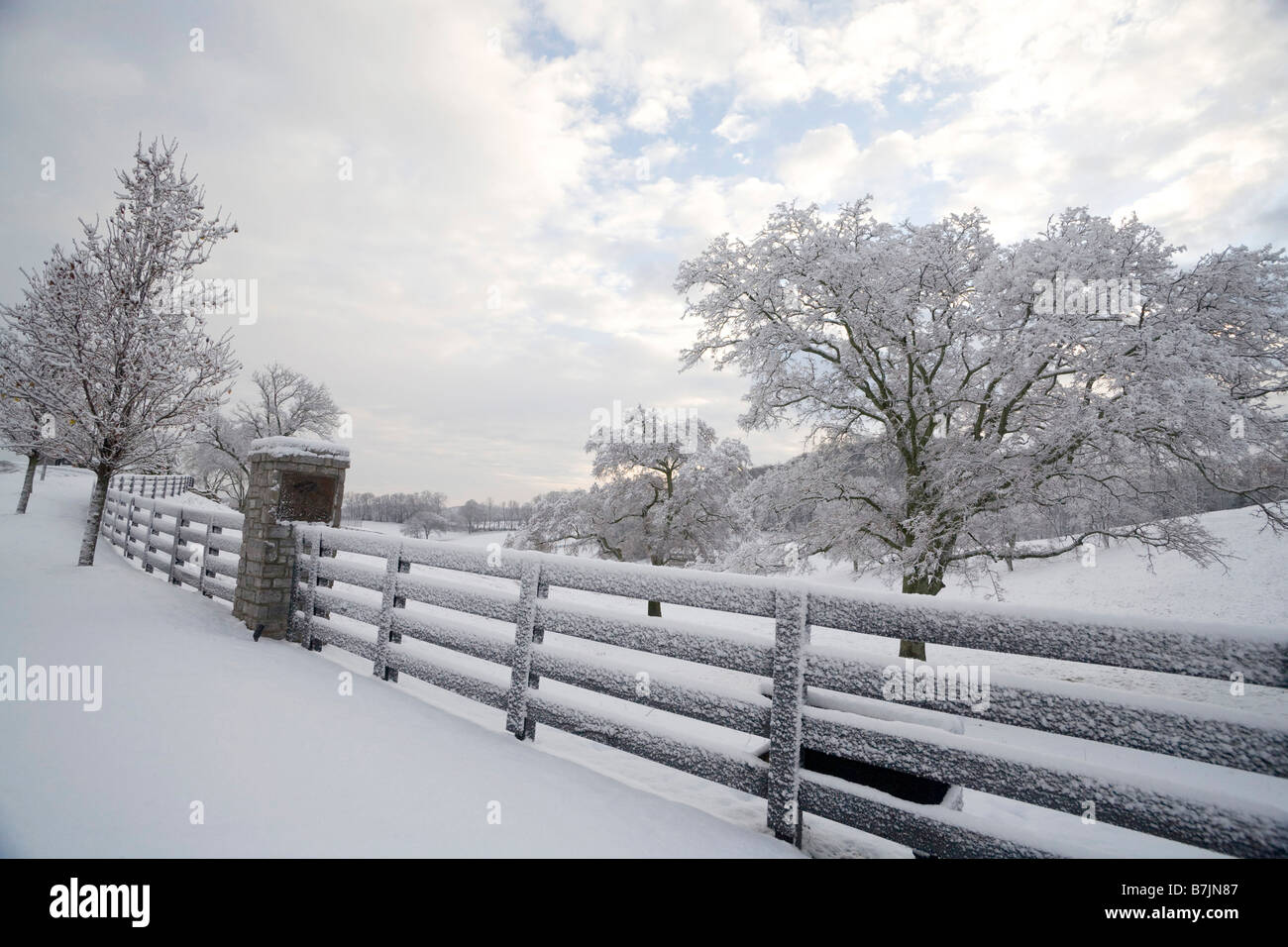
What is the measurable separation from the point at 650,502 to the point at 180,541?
15736 millimetres

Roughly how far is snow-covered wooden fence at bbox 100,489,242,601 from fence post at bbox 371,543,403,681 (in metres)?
3.39

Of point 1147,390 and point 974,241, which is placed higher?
point 974,241

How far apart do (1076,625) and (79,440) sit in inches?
581

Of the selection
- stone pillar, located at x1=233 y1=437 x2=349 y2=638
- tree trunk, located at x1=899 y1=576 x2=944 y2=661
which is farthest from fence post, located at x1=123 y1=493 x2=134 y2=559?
tree trunk, located at x1=899 y1=576 x2=944 y2=661

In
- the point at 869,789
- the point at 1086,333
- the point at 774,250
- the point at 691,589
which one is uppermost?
the point at 774,250

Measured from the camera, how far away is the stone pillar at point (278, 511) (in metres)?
5.98

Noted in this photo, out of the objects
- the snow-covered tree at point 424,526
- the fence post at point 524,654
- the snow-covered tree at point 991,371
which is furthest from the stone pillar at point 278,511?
the snow-covered tree at point 424,526

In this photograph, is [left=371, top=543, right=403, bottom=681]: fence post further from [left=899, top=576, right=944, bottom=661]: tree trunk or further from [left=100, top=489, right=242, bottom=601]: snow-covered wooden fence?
[left=899, top=576, right=944, bottom=661]: tree trunk

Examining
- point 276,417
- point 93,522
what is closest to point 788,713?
point 93,522

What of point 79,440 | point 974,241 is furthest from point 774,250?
point 79,440

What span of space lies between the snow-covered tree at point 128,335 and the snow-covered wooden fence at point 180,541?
2.88 ft

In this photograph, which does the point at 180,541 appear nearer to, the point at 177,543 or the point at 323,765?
the point at 177,543
